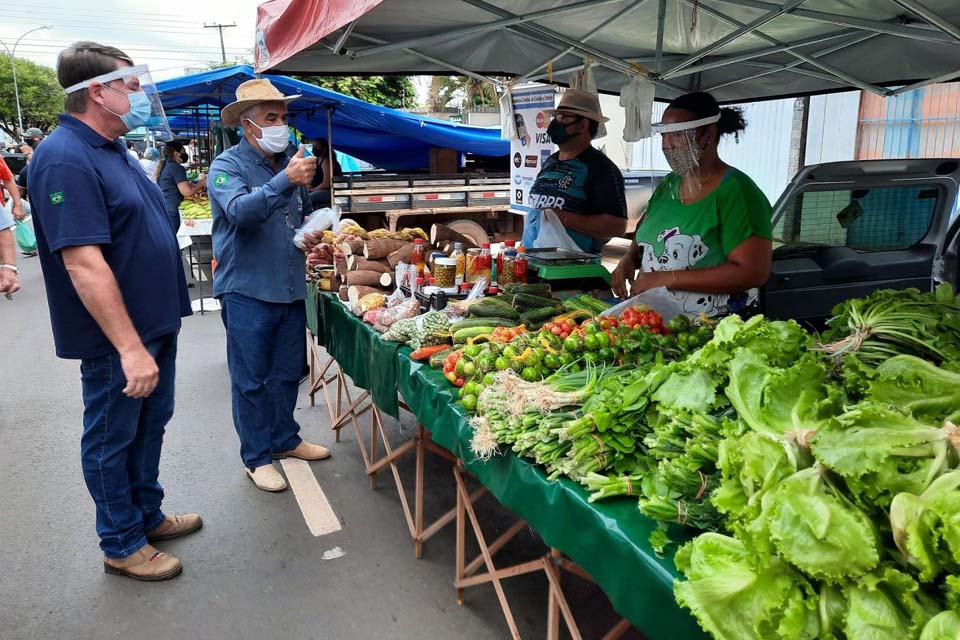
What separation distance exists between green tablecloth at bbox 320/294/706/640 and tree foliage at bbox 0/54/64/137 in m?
62.8

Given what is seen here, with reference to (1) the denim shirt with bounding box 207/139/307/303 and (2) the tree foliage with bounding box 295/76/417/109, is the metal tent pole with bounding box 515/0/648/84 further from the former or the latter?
(2) the tree foliage with bounding box 295/76/417/109

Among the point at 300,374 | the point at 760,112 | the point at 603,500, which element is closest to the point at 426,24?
the point at 300,374

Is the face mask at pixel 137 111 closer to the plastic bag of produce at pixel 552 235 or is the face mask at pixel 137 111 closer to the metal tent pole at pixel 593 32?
the plastic bag of produce at pixel 552 235

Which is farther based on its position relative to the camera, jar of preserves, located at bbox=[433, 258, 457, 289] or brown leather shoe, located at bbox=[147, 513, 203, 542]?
jar of preserves, located at bbox=[433, 258, 457, 289]

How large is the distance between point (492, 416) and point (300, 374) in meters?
2.48

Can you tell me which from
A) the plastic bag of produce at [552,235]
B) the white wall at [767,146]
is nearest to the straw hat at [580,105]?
the plastic bag of produce at [552,235]

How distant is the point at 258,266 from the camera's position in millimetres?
4078

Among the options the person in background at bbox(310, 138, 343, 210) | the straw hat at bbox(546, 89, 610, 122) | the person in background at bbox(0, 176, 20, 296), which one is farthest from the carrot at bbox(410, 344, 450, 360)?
the person in background at bbox(310, 138, 343, 210)

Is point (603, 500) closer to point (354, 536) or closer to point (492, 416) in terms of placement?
point (492, 416)

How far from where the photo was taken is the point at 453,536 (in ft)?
12.5

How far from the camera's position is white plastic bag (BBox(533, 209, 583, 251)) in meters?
4.68

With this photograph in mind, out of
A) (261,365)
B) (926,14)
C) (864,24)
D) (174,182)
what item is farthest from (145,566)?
(174,182)

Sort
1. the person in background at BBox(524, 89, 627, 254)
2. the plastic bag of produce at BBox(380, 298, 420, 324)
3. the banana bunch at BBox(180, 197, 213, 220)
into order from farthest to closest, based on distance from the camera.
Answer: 1. the banana bunch at BBox(180, 197, 213, 220)
2. the person in background at BBox(524, 89, 627, 254)
3. the plastic bag of produce at BBox(380, 298, 420, 324)

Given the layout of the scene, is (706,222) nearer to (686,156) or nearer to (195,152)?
(686,156)
